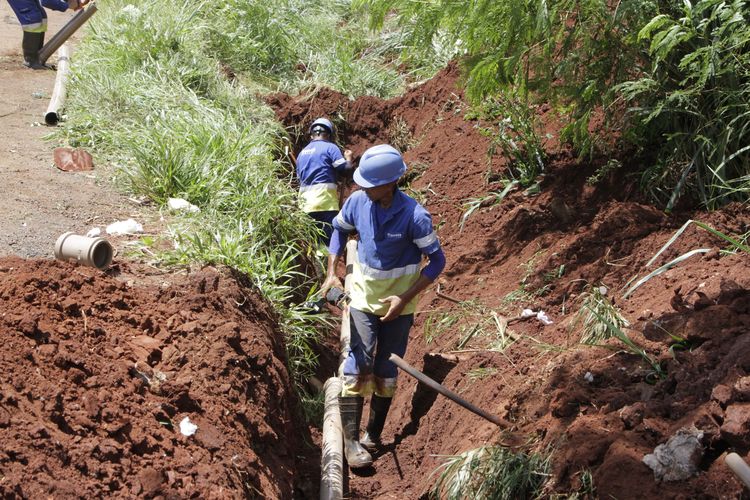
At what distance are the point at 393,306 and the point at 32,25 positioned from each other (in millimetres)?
7705

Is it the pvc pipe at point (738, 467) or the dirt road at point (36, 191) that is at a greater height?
the pvc pipe at point (738, 467)

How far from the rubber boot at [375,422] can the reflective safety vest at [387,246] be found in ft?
2.40

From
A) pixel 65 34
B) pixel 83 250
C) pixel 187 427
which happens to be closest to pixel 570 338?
pixel 187 427

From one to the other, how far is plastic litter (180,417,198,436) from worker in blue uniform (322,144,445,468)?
66.1 inches

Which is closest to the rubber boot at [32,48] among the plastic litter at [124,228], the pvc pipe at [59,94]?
the pvc pipe at [59,94]

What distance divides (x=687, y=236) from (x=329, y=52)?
27.6ft

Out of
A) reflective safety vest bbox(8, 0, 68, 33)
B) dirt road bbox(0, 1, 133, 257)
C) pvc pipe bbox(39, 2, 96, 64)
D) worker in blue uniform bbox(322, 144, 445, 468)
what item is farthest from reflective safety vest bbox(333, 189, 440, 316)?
pvc pipe bbox(39, 2, 96, 64)

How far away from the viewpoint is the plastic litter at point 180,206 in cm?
704

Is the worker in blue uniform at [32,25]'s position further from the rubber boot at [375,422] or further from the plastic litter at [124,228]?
the rubber boot at [375,422]

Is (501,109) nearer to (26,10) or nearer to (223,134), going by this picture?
(223,134)

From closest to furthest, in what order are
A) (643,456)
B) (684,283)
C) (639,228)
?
1. (643,456)
2. (684,283)
3. (639,228)

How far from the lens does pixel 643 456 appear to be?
3.85 metres

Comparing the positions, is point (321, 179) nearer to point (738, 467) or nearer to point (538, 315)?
point (538, 315)

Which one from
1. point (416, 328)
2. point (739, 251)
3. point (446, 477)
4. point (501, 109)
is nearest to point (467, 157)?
point (501, 109)
